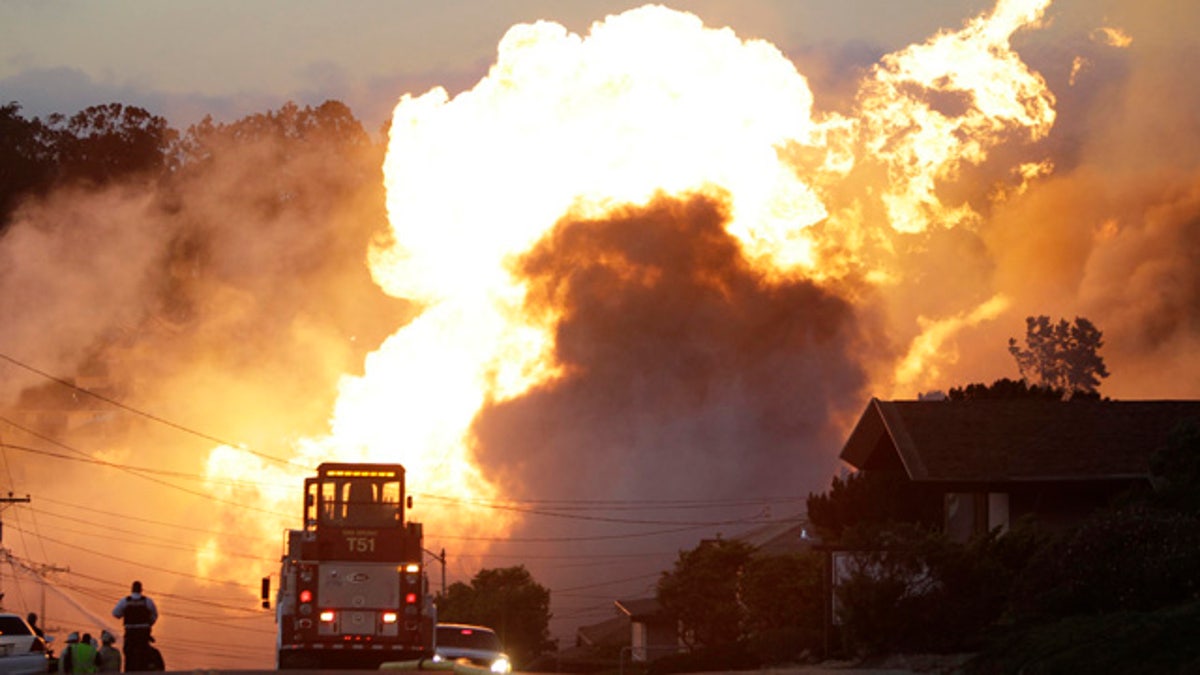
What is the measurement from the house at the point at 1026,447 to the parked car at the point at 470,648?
1076cm

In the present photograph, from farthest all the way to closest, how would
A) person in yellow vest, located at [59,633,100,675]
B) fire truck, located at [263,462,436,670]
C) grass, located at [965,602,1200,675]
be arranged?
fire truck, located at [263,462,436,670]
person in yellow vest, located at [59,633,100,675]
grass, located at [965,602,1200,675]

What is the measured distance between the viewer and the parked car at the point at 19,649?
37.1 m

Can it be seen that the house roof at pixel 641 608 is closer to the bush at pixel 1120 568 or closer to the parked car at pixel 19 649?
the parked car at pixel 19 649

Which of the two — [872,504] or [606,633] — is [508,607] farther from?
[872,504]

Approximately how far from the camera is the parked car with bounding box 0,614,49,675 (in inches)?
1459

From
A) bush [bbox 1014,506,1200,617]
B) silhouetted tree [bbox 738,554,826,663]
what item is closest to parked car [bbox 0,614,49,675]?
silhouetted tree [bbox 738,554,826,663]

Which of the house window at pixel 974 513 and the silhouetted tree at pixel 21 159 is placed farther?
the silhouetted tree at pixel 21 159

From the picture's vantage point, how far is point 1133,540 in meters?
25.3

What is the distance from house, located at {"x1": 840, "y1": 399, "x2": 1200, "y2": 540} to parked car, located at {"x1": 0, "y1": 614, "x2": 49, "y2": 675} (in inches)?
805

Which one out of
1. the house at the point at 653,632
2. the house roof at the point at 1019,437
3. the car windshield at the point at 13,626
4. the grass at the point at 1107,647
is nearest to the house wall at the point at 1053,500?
the house roof at the point at 1019,437

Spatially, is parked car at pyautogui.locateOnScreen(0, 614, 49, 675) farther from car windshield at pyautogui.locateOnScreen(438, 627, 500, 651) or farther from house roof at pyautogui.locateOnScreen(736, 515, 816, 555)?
house roof at pyautogui.locateOnScreen(736, 515, 816, 555)

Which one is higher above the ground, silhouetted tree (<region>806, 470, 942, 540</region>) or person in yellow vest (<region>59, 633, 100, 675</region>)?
silhouetted tree (<region>806, 470, 942, 540</region>)

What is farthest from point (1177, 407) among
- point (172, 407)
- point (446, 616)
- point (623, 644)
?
point (172, 407)

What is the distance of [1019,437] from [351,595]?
17.4 meters
